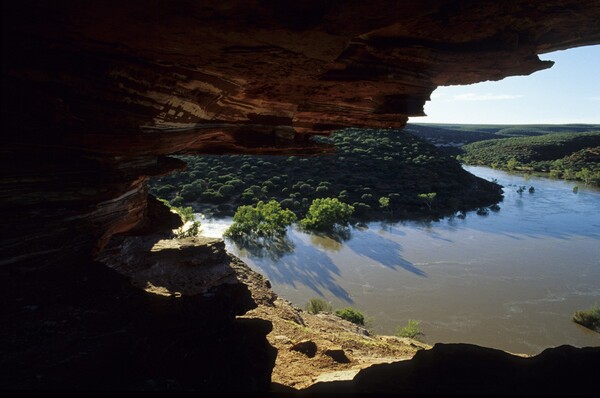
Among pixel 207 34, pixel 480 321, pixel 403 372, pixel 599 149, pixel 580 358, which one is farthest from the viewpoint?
pixel 599 149

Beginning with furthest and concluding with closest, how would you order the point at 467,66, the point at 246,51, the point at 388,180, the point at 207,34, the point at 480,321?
the point at 388,180 → the point at 480,321 → the point at 467,66 → the point at 246,51 → the point at 207,34

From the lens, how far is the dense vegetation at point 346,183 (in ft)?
197

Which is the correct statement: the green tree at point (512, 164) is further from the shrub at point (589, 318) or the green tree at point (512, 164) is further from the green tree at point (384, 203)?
the shrub at point (589, 318)

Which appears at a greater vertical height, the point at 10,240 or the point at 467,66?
the point at 467,66

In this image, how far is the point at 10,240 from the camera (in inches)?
320

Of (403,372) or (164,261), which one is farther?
(164,261)

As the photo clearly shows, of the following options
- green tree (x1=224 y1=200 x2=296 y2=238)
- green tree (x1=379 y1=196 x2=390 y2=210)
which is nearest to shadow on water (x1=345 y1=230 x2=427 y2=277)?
green tree (x1=224 y1=200 x2=296 y2=238)

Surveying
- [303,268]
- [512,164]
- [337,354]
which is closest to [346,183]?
[303,268]

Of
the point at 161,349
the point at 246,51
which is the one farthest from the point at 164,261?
the point at 246,51

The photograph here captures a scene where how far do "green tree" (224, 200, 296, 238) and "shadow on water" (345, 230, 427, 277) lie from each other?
8.39 metres

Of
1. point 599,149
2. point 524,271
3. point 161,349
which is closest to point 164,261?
point 161,349

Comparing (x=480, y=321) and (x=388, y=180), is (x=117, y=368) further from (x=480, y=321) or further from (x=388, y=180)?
(x=388, y=180)

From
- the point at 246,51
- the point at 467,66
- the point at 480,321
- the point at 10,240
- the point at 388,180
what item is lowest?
the point at 480,321

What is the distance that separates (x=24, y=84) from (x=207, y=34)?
3351 mm
